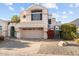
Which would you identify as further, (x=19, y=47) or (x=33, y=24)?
(x=33, y=24)

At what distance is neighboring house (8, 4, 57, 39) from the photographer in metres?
6.98

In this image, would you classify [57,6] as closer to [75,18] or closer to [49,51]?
[75,18]

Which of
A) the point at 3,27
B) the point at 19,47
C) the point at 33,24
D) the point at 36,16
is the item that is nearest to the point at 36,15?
the point at 36,16

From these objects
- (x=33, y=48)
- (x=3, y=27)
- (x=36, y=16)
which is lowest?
(x=33, y=48)

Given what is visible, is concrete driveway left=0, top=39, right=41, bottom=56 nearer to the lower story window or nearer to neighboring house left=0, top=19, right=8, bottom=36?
neighboring house left=0, top=19, right=8, bottom=36

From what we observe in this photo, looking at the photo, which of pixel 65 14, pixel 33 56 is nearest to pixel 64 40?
pixel 65 14

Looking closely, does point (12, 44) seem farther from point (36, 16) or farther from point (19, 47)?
point (36, 16)

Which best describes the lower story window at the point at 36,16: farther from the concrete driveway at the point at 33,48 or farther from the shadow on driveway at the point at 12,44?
the shadow on driveway at the point at 12,44

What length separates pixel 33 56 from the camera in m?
5.38

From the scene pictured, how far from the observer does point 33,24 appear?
885 centimetres

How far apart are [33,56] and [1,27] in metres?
1.53

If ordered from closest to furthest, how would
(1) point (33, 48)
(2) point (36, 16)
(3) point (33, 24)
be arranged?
(1) point (33, 48) → (3) point (33, 24) → (2) point (36, 16)

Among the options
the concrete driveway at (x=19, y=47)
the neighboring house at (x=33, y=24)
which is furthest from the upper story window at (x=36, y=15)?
the concrete driveway at (x=19, y=47)

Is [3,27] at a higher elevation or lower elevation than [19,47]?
higher
